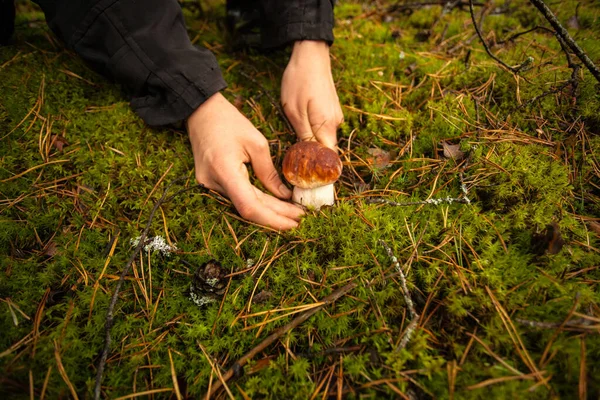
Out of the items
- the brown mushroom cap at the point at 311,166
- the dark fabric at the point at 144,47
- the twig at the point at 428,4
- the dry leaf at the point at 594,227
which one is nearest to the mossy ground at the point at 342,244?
the dry leaf at the point at 594,227

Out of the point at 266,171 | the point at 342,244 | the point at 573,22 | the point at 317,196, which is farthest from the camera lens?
the point at 573,22

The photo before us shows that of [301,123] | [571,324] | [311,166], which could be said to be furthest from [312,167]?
[571,324]

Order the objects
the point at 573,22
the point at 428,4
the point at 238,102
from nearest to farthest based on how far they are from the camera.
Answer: the point at 238,102
the point at 573,22
the point at 428,4

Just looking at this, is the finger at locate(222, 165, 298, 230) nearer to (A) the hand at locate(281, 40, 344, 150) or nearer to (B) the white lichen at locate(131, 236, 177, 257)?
(B) the white lichen at locate(131, 236, 177, 257)

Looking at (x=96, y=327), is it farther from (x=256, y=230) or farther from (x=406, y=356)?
(x=406, y=356)

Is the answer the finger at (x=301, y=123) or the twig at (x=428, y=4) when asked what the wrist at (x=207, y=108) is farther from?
the twig at (x=428, y=4)

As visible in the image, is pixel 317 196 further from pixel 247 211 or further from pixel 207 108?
pixel 207 108
